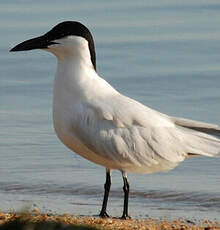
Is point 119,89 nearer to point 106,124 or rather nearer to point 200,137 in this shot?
→ point 200,137

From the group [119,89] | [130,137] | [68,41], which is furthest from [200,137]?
[119,89]

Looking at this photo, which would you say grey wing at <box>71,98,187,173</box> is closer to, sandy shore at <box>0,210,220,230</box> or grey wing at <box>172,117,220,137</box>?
grey wing at <box>172,117,220,137</box>

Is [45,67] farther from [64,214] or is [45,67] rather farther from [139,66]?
[64,214]

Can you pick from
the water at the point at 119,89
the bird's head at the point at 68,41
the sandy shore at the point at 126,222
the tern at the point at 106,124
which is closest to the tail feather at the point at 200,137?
the tern at the point at 106,124

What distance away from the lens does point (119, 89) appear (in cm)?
1352

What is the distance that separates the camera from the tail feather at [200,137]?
27.7 feet

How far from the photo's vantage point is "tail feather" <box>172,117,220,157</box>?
8.44m

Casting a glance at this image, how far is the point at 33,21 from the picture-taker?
17375 millimetres

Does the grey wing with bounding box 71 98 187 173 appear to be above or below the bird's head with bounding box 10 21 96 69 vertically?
below

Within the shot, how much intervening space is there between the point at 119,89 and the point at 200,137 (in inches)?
200

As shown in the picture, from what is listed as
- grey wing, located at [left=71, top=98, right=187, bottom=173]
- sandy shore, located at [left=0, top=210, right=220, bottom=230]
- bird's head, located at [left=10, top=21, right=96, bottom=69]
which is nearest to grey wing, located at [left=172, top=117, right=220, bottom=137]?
grey wing, located at [left=71, top=98, right=187, bottom=173]

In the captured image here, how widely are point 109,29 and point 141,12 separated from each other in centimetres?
165

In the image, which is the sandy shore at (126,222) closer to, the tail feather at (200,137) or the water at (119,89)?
the water at (119,89)

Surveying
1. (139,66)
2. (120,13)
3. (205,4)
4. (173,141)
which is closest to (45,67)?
(139,66)
